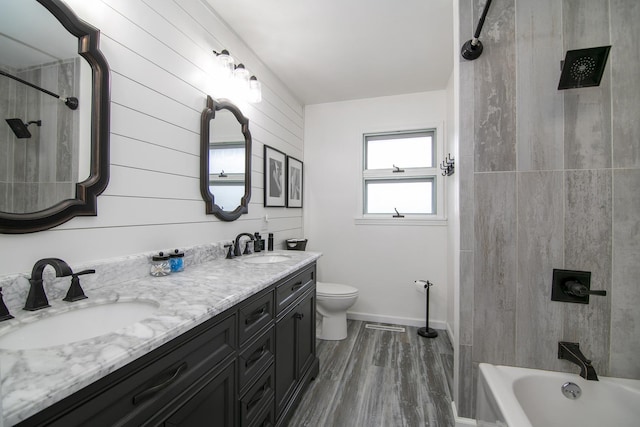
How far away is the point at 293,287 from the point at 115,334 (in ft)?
3.49

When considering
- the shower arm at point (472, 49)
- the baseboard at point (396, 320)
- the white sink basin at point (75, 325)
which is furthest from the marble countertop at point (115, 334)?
the baseboard at point (396, 320)

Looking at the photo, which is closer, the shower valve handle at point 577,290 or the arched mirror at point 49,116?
the arched mirror at point 49,116

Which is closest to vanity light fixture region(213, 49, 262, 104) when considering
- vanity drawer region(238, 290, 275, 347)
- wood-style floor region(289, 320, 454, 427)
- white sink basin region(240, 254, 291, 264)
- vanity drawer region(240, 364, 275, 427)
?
white sink basin region(240, 254, 291, 264)

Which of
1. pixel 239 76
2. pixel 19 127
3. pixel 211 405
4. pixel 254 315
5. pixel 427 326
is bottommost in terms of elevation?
pixel 427 326

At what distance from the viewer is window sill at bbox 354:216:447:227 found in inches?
115

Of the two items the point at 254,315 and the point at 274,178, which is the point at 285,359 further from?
the point at 274,178

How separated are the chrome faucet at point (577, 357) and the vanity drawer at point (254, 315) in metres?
1.46

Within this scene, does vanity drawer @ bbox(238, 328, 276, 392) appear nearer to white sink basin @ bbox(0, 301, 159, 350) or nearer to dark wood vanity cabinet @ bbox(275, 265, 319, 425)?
dark wood vanity cabinet @ bbox(275, 265, 319, 425)

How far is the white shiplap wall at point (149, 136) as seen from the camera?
1.10 meters

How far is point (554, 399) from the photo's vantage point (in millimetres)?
1325

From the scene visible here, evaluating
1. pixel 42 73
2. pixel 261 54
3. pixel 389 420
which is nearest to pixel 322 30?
pixel 261 54

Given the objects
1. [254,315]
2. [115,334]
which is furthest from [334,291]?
[115,334]

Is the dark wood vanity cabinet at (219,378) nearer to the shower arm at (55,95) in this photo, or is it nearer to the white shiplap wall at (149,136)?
the white shiplap wall at (149,136)

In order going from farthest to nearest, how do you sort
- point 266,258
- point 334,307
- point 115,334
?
point 334,307, point 266,258, point 115,334
